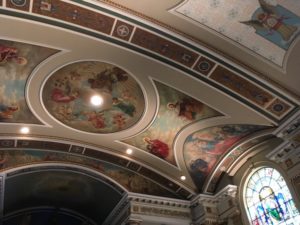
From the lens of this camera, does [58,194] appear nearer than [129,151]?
No

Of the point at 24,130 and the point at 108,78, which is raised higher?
the point at 108,78

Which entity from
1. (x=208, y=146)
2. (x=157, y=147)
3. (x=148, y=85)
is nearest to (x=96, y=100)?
(x=148, y=85)

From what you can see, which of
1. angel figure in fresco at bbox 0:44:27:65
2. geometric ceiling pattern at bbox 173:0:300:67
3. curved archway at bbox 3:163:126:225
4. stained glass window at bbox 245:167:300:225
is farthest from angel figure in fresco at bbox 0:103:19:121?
stained glass window at bbox 245:167:300:225

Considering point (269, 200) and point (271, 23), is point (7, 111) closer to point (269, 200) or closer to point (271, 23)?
point (271, 23)

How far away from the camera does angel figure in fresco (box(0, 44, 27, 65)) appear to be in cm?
916

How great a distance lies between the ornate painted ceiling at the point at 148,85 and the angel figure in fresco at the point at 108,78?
33mm

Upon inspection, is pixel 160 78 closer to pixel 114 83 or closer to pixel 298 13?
pixel 114 83

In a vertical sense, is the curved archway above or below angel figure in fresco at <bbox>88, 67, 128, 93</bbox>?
below

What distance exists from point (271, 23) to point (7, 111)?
8.52 meters

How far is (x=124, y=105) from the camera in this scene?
11469mm

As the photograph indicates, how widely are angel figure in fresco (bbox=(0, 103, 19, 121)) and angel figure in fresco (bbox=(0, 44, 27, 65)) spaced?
1.82 metres

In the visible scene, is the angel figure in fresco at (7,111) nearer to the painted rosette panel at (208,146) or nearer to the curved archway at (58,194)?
the curved archway at (58,194)

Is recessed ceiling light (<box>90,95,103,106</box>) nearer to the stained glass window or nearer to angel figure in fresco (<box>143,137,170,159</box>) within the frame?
angel figure in fresco (<box>143,137,170,159</box>)

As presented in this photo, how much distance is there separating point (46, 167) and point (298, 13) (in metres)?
10.0
